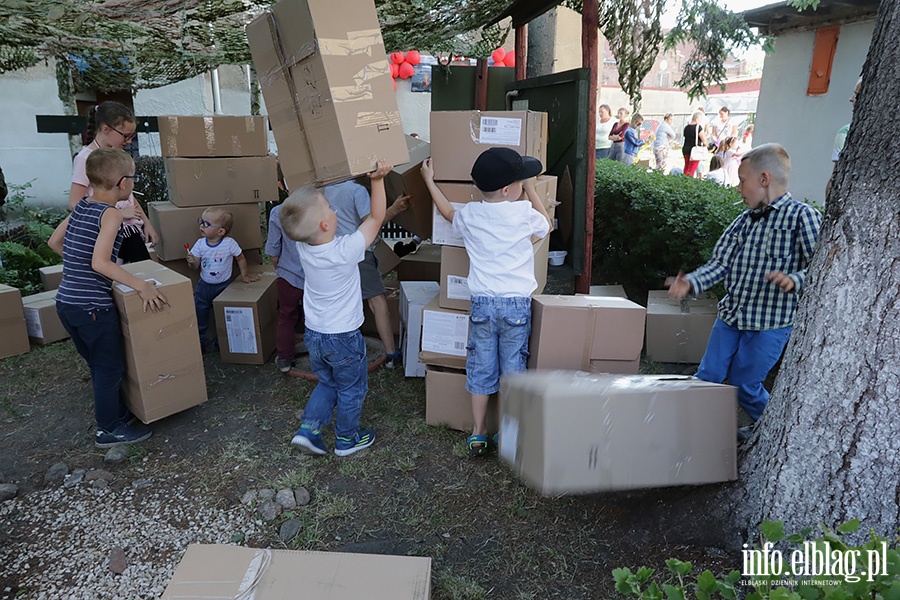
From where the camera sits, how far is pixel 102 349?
3105 mm

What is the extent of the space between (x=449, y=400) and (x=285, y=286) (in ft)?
4.81

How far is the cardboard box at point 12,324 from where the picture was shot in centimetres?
438

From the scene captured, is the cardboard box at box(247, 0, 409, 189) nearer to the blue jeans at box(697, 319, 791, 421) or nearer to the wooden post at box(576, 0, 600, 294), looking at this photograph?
the wooden post at box(576, 0, 600, 294)

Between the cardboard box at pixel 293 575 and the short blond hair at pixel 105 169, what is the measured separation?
7.07 feet

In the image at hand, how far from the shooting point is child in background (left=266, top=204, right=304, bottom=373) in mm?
3949

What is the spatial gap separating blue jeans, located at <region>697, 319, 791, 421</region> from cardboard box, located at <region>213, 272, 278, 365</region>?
2.93m

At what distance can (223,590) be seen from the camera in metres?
1.41

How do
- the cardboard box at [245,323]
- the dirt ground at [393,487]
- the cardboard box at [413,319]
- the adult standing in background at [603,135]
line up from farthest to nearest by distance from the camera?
the adult standing in background at [603,135]
the cardboard box at [245,323]
the cardboard box at [413,319]
the dirt ground at [393,487]

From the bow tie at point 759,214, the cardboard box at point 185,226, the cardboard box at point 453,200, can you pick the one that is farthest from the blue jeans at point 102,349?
the bow tie at point 759,214

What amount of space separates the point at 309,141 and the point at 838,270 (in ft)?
6.90

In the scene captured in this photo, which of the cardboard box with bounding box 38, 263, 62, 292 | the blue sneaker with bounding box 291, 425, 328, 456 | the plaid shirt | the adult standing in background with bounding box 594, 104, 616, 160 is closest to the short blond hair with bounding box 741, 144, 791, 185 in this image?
the plaid shirt

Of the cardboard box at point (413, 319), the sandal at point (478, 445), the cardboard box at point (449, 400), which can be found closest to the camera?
the sandal at point (478, 445)

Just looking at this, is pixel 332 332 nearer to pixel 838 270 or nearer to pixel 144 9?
pixel 838 270

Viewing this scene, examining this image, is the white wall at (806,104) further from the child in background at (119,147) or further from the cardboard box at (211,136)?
the child in background at (119,147)
